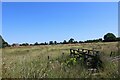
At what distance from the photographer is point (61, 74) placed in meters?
7.68

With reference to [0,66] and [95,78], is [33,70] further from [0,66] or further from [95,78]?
[95,78]

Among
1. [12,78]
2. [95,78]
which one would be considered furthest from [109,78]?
[12,78]

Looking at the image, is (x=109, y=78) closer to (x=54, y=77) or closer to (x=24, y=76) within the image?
(x=54, y=77)

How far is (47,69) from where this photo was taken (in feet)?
25.8

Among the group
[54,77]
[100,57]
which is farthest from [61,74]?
[100,57]

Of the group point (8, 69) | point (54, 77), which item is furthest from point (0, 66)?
point (54, 77)

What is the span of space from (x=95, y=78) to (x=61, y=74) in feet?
2.97

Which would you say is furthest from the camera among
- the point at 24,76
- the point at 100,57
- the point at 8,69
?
the point at 100,57

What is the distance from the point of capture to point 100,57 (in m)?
13.5

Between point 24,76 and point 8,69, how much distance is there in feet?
2.54

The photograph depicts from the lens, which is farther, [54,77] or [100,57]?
[100,57]

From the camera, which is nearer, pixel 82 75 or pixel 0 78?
pixel 0 78

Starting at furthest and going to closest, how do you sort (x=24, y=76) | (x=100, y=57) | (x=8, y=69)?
1. (x=100, y=57)
2. (x=8, y=69)
3. (x=24, y=76)

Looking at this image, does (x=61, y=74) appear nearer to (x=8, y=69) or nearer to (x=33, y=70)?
(x=33, y=70)
